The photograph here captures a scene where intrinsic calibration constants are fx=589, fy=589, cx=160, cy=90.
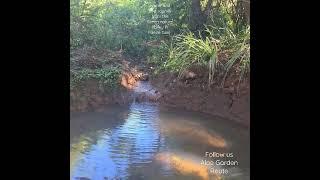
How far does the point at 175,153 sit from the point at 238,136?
0.31 metres

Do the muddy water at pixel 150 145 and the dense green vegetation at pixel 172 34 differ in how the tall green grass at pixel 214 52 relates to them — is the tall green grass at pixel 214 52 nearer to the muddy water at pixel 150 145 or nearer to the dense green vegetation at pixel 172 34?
the dense green vegetation at pixel 172 34

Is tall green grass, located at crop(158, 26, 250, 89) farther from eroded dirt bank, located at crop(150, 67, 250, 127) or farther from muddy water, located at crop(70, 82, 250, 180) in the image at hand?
muddy water, located at crop(70, 82, 250, 180)

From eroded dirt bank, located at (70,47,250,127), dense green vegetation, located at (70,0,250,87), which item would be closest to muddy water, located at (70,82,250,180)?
eroded dirt bank, located at (70,47,250,127)

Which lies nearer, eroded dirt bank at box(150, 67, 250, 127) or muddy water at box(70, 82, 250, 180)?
muddy water at box(70, 82, 250, 180)

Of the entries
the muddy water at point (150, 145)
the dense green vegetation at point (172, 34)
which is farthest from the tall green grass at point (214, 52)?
the muddy water at point (150, 145)

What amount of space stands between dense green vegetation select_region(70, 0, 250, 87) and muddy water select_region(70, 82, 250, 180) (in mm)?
206

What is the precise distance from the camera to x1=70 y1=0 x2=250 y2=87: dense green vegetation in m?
2.83

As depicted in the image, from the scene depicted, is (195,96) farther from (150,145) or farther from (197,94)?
(150,145)

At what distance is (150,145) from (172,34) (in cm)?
55

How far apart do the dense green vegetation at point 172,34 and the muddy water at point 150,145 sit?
0.21m
